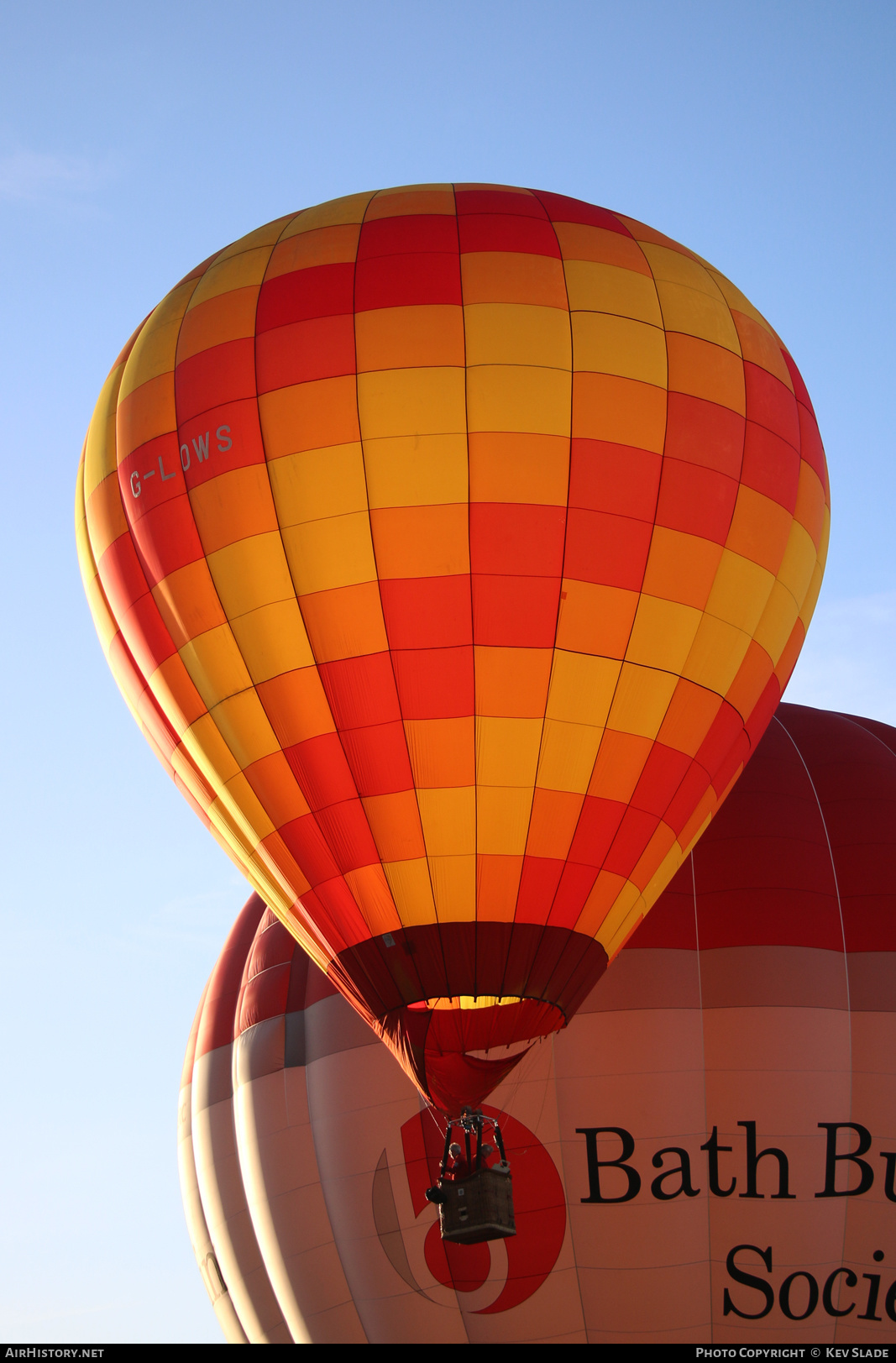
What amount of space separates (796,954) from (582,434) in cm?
377

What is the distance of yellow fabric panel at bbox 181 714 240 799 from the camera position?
24.1 ft

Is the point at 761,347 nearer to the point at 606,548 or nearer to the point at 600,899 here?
the point at 606,548

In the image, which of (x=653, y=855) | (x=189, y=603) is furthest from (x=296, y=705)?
(x=653, y=855)

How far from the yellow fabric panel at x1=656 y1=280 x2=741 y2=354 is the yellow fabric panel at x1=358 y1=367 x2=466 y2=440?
1.39 m

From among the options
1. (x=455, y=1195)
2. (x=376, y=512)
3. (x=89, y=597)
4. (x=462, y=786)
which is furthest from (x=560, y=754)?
(x=89, y=597)

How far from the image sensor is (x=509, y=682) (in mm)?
6883

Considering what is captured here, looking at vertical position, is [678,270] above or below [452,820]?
above

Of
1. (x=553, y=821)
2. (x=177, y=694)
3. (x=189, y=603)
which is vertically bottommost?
(x=553, y=821)

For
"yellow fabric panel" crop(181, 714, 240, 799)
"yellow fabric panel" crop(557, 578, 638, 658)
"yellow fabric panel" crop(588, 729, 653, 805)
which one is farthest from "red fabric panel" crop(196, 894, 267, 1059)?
"yellow fabric panel" crop(557, 578, 638, 658)

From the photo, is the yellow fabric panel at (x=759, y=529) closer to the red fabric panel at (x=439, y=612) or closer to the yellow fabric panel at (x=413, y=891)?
the red fabric panel at (x=439, y=612)

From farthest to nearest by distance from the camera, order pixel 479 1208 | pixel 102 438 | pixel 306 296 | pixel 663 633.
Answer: pixel 102 438
pixel 306 296
pixel 663 633
pixel 479 1208

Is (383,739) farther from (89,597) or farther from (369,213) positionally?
(369,213)

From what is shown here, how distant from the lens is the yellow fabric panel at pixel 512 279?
7230 millimetres

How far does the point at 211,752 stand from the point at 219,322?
8.21 feet
